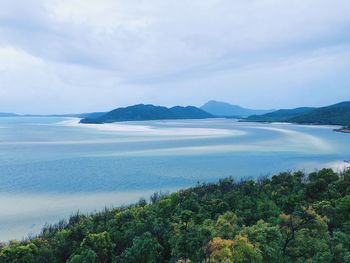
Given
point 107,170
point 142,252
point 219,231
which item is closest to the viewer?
point 219,231

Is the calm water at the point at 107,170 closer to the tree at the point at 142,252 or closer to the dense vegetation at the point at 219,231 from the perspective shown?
the dense vegetation at the point at 219,231

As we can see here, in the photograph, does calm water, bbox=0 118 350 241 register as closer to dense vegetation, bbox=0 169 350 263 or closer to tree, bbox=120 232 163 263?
dense vegetation, bbox=0 169 350 263

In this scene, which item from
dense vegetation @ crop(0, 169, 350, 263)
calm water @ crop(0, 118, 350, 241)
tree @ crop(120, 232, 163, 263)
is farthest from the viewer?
calm water @ crop(0, 118, 350, 241)

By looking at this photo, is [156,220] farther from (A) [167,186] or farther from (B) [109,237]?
(A) [167,186]

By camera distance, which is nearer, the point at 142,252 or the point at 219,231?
the point at 219,231

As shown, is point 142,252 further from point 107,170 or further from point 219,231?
point 107,170

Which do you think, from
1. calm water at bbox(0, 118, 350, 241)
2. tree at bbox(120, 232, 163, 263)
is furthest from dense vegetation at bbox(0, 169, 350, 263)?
calm water at bbox(0, 118, 350, 241)

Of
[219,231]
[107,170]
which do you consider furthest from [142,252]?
[107,170]

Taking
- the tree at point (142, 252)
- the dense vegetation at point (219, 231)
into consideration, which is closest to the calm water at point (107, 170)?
the dense vegetation at point (219, 231)

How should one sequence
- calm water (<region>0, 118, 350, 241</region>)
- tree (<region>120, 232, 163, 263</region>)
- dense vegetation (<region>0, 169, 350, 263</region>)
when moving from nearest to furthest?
dense vegetation (<region>0, 169, 350, 263</region>)
tree (<region>120, 232, 163, 263</region>)
calm water (<region>0, 118, 350, 241</region>)
